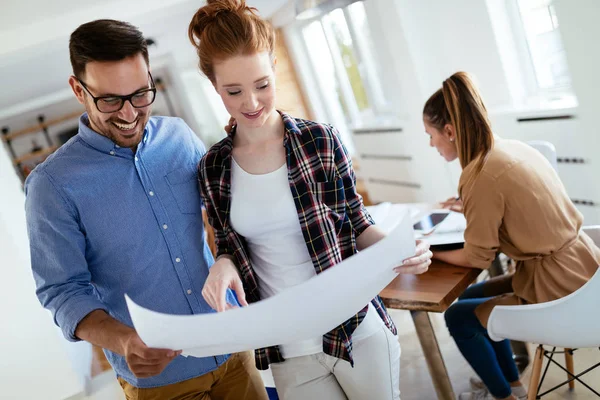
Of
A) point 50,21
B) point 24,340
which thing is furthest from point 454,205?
point 50,21

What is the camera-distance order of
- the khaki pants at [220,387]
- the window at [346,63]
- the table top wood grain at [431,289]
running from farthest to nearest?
the window at [346,63] < the table top wood grain at [431,289] < the khaki pants at [220,387]

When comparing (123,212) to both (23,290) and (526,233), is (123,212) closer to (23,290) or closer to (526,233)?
(526,233)

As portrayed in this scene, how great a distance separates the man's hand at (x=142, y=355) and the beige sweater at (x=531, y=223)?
1156mm

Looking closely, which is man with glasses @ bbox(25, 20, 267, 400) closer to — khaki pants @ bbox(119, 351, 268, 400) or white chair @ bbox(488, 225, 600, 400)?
khaki pants @ bbox(119, 351, 268, 400)

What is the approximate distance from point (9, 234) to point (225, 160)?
130 inches

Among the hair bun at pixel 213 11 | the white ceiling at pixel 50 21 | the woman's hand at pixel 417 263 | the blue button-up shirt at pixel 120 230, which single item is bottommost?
the woman's hand at pixel 417 263

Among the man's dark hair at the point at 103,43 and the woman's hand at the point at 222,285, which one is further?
the man's dark hair at the point at 103,43

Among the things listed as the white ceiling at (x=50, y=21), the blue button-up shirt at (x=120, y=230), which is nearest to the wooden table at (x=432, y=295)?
the blue button-up shirt at (x=120, y=230)

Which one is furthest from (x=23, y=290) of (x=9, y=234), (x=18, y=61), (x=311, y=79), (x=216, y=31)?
(x=311, y=79)

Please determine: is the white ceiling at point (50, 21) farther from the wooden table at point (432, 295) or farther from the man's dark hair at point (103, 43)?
the wooden table at point (432, 295)

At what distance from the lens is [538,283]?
1916 mm

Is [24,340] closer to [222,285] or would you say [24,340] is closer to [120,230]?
[120,230]

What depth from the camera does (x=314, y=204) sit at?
4.24 feet

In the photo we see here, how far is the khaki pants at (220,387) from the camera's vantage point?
1.44 m
